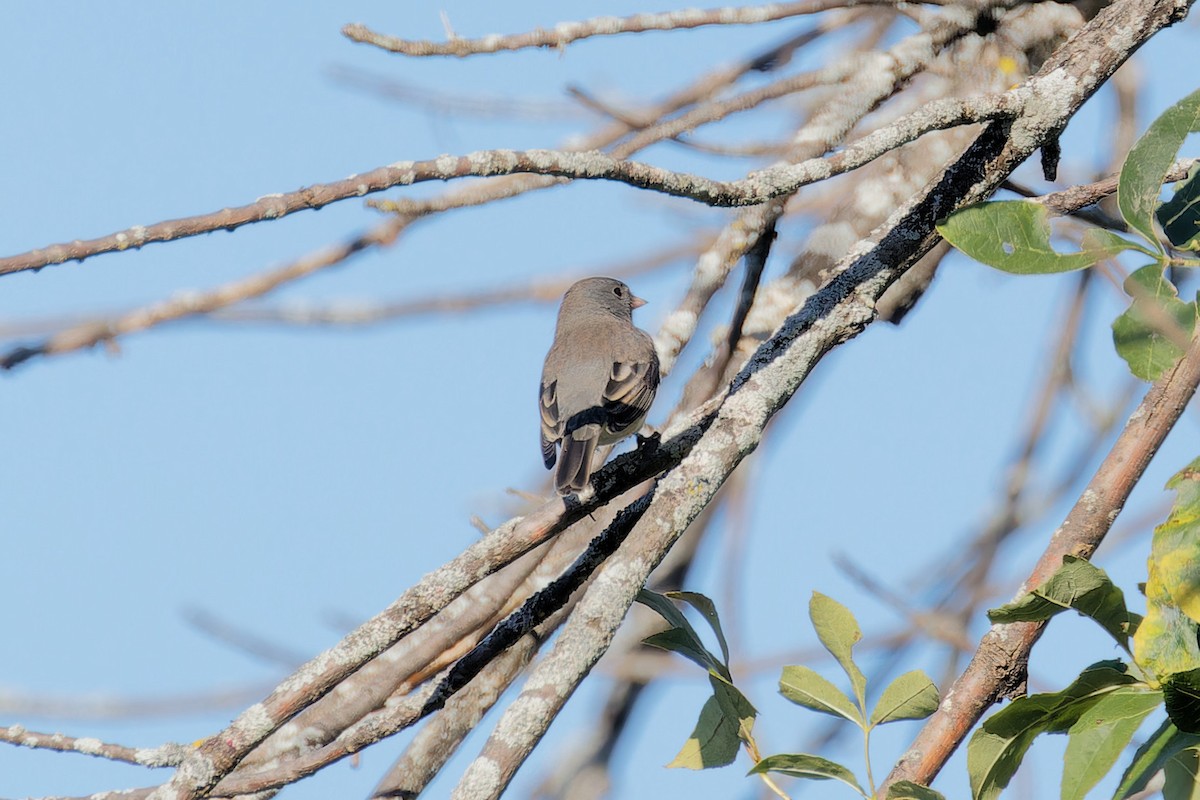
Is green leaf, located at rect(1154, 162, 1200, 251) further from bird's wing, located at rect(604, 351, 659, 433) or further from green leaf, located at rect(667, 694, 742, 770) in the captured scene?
bird's wing, located at rect(604, 351, 659, 433)

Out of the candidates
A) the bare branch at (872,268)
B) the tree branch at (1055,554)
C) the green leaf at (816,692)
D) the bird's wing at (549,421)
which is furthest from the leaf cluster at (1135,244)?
the bird's wing at (549,421)

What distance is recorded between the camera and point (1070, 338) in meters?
3.68

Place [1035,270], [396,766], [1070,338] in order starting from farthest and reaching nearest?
1. [1070,338]
2. [396,766]
3. [1035,270]

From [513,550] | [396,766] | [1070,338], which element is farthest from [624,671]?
[1070,338]

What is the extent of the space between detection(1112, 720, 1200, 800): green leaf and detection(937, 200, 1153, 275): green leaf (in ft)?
2.08

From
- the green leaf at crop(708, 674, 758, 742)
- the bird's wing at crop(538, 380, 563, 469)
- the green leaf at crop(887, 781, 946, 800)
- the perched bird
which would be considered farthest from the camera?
the bird's wing at crop(538, 380, 563, 469)

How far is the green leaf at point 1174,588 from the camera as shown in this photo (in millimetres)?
1296

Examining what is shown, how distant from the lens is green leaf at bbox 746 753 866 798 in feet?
4.91

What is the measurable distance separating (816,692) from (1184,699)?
1.63ft

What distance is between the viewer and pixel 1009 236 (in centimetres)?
169

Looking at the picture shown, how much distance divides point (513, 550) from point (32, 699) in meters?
1.46

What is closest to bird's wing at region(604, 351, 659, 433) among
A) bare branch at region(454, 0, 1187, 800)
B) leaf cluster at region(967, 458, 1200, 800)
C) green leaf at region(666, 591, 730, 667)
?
bare branch at region(454, 0, 1187, 800)

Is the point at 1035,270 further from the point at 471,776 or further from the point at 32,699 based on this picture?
the point at 32,699

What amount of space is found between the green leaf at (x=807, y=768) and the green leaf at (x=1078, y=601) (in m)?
0.27
